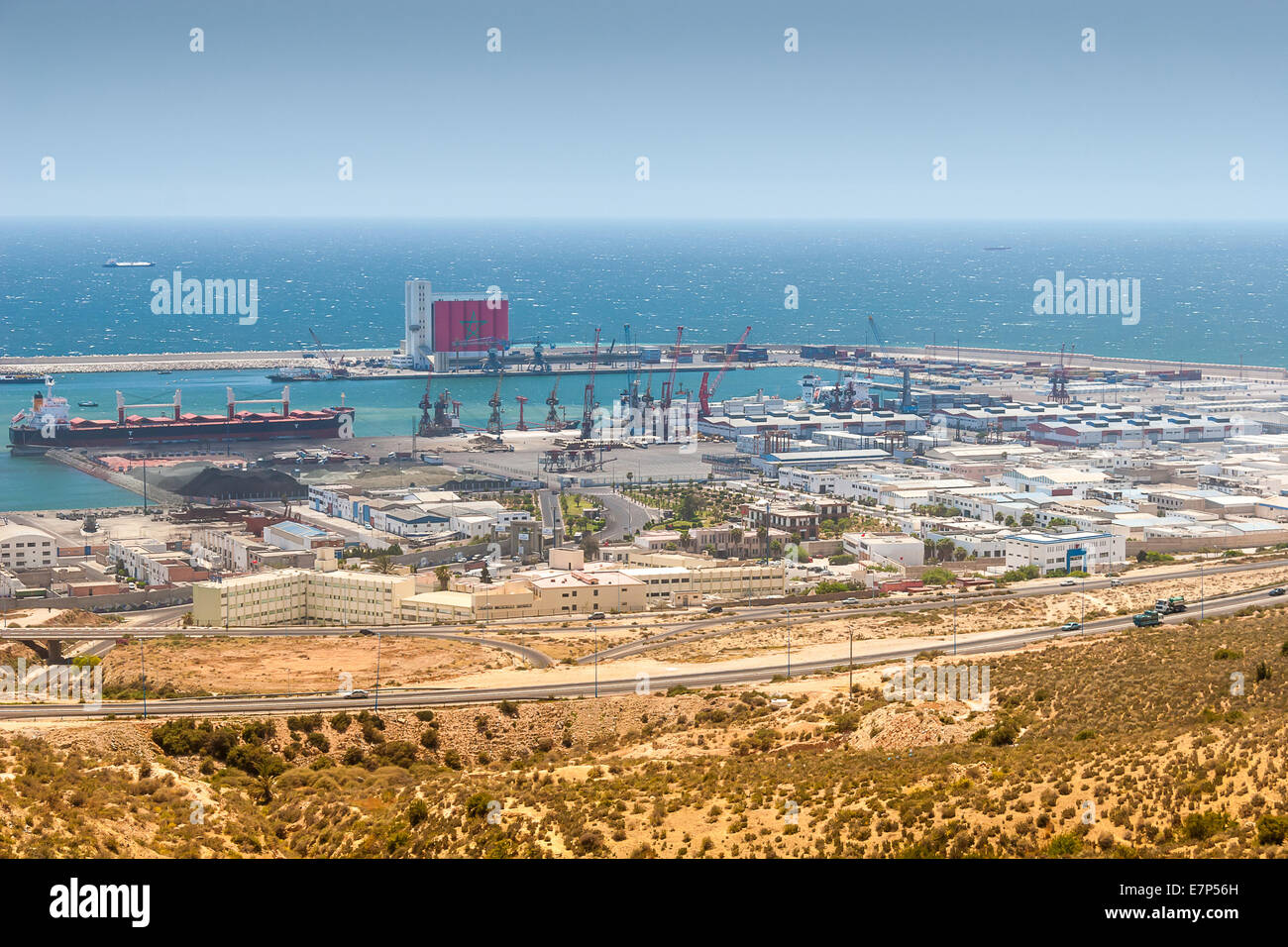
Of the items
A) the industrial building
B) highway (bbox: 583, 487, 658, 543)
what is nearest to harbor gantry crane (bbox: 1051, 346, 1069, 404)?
highway (bbox: 583, 487, 658, 543)

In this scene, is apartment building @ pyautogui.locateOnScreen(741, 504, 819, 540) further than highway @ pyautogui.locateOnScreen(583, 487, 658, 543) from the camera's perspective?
No

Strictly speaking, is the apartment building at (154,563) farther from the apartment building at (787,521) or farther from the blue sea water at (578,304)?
the apartment building at (787,521)

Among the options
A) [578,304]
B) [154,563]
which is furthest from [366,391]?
[578,304]

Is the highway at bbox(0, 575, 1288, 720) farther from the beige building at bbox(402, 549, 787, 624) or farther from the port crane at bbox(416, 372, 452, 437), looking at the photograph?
the port crane at bbox(416, 372, 452, 437)
